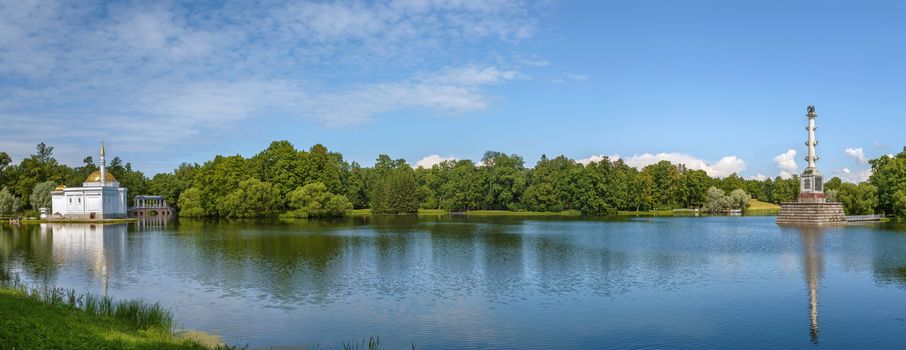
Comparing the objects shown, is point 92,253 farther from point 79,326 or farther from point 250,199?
point 250,199

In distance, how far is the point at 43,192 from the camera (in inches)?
3629

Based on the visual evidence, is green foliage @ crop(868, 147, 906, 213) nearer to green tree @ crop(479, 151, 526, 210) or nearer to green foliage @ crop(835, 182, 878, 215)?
green foliage @ crop(835, 182, 878, 215)

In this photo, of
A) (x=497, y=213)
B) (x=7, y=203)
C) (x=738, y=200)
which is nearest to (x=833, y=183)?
(x=738, y=200)

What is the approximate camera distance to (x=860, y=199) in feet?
257

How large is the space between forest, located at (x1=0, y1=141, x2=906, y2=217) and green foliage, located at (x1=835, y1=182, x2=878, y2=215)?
128 millimetres

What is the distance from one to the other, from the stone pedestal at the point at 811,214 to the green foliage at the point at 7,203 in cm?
10349

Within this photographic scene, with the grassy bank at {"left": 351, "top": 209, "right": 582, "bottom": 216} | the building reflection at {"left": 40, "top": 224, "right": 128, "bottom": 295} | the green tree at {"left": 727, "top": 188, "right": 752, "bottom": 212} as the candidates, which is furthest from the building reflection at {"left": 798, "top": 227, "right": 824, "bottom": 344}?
the green tree at {"left": 727, "top": 188, "right": 752, "bottom": 212}

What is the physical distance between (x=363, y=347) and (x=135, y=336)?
4971 mm

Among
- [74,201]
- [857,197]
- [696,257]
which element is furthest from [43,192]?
[857,197]

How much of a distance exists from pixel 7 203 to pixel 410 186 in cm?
6397

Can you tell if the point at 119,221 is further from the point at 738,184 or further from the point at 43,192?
the point at 738,184

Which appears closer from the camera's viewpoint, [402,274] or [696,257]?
[402,274]

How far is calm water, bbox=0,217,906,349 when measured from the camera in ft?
53.8

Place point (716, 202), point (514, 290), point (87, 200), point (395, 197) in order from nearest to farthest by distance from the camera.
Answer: point (514, 290)
point (87, 200)
point (716, 202)
point (395, 197)
